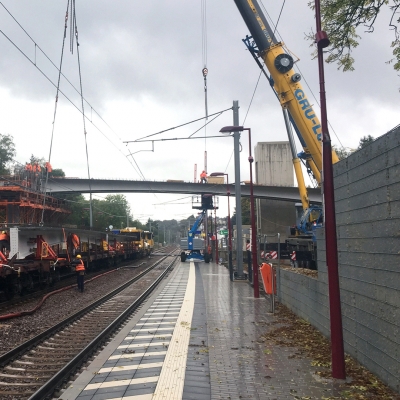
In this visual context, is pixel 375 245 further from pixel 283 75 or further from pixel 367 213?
pixel 283 75

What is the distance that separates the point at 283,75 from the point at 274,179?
46.7m

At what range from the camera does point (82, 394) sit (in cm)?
635

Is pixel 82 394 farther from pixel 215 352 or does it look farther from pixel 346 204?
pixel 346 204

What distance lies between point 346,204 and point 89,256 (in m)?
25.5

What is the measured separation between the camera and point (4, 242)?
63.2 ft

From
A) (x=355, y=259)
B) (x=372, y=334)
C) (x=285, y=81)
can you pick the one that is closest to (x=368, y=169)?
(x=355, y=259)

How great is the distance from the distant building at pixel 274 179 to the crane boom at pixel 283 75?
4481cm

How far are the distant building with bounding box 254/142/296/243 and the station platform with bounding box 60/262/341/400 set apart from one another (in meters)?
50.7

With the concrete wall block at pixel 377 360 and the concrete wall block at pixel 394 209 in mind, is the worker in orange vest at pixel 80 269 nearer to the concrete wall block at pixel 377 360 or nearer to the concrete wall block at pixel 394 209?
the concrete wall block at pixel 377 360

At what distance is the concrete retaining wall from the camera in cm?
611

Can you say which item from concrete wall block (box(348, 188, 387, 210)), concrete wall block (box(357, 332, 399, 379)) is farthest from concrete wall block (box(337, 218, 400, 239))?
concrete wall block (box(357, 332, 399, 379))

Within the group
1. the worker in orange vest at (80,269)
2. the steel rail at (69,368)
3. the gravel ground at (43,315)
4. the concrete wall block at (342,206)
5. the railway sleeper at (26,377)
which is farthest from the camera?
the worker in orange vest at (80,269)

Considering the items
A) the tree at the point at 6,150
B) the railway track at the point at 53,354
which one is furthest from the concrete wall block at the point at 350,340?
the tree at the point at 6,150

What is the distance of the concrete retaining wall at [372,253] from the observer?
20.0 feet
